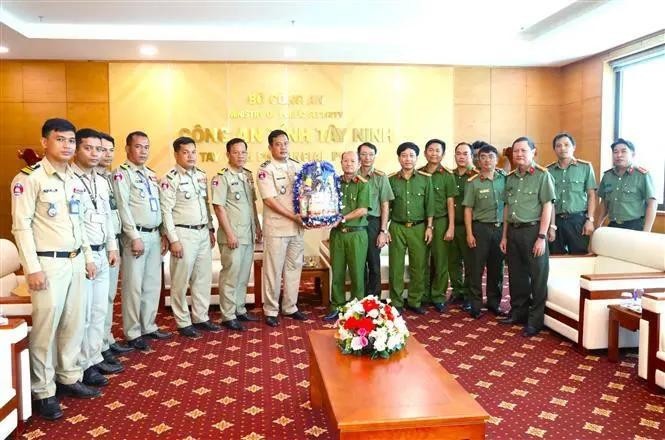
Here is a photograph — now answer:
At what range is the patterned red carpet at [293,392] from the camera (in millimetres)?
3076

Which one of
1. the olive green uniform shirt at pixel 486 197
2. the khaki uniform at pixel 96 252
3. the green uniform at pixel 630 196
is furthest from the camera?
the green uniform at pixel 630 196

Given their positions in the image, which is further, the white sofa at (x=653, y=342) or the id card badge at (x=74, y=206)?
the white sofa at (x=653, y=342)

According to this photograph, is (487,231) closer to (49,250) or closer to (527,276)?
(527,276)

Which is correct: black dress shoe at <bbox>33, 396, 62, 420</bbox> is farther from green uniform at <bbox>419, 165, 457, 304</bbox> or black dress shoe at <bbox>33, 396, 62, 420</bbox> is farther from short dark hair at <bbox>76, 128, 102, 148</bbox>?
green uniform at <bbox>419, 165, 457, 304</bbox>

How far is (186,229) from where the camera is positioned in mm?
4836

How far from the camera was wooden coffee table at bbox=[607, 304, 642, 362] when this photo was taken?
3861mm

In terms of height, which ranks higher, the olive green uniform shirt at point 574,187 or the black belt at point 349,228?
the olive green uniform shirt at point 574,187

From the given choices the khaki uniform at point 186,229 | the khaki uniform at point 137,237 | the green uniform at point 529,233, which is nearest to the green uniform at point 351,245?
the khaki uniform at point 186,229

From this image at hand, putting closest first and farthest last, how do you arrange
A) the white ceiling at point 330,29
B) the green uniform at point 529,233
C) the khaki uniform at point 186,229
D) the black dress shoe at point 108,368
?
the black dress shoe at point 108,368 < the khaki uniform at point 186,229 < the green uniform at point 529,233 < the white ceiling at point 330,29

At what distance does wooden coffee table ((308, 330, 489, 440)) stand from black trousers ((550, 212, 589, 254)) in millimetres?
3552

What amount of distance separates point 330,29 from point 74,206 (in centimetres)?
504

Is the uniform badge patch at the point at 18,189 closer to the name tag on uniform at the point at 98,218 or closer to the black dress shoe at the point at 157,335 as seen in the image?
the name tag on uniform at the point at 98,218

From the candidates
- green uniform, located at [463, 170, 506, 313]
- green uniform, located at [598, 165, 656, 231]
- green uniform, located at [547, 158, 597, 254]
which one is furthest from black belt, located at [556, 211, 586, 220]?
green uniform, located at [463, 170, 506, 313]

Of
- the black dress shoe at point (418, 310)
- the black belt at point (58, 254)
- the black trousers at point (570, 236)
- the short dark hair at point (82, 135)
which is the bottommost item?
the black dress shoe at point (418, 310)
